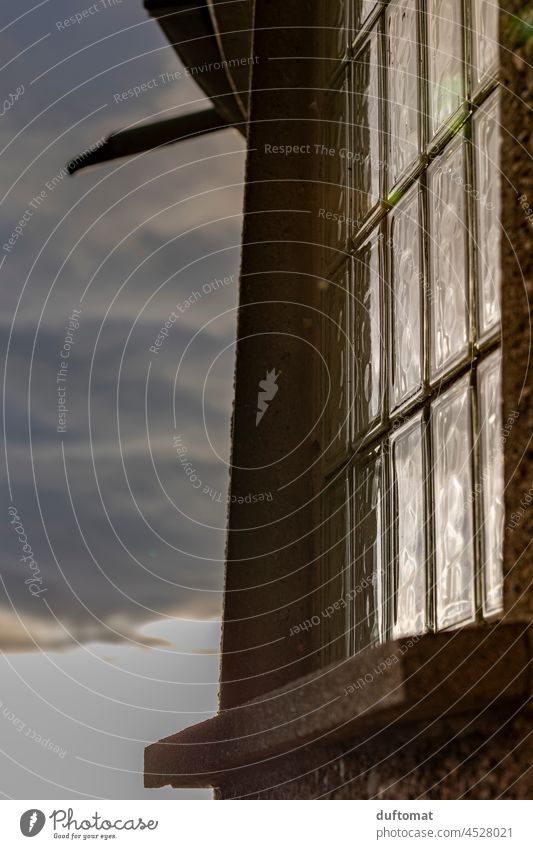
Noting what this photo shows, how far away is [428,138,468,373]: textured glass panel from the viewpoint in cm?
62

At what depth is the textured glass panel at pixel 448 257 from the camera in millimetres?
617

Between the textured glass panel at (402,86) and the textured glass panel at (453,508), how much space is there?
0.64 feet

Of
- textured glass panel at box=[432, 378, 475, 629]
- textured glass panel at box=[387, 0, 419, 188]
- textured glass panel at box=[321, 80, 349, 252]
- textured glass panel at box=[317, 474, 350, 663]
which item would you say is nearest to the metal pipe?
textured glass panel at box=[321, 80, 349, 252]

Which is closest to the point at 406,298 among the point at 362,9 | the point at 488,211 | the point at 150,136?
the point at 488,211

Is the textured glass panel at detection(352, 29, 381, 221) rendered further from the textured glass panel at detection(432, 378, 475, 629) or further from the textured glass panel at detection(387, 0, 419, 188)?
the textured glass panel at detection(432, 378, 475, 629)

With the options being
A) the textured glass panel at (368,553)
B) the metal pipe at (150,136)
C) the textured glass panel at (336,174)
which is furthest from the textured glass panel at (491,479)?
the metal pipe at (150,136)

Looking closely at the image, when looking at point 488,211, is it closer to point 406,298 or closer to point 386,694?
point 406,298

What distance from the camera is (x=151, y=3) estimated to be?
110 cm

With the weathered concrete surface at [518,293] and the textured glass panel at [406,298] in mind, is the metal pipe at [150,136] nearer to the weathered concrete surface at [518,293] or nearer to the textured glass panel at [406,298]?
the textured glass panel at [406,298]

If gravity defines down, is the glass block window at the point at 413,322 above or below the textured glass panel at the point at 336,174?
below

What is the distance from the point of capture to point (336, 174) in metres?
0.88

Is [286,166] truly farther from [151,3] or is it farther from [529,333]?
[529,333]

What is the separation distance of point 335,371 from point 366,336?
63 millimetres
